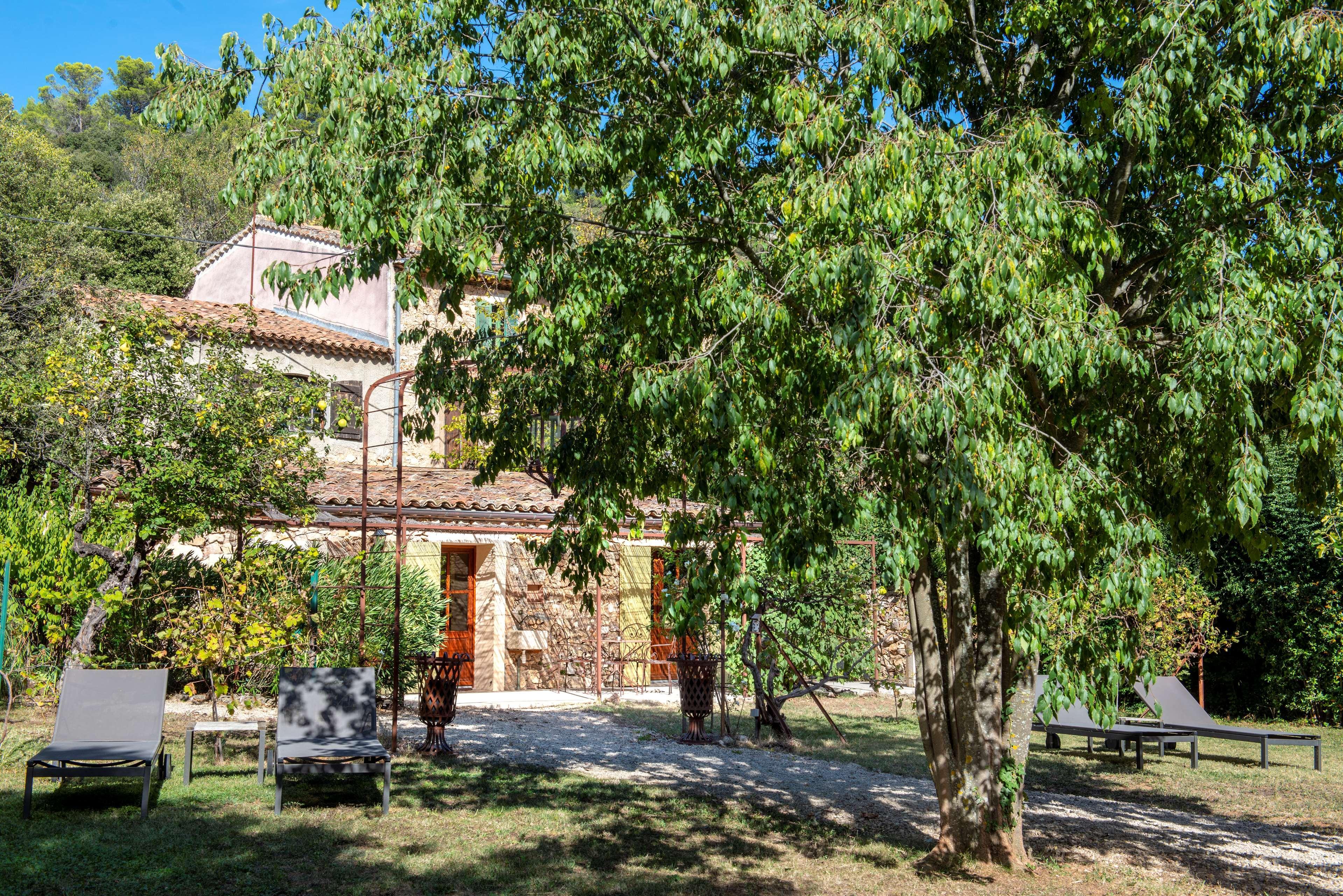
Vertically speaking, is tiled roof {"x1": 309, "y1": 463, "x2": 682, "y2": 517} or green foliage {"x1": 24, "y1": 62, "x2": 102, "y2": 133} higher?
green foliage {"x1": 24, "y1": 62, "x2": 102, "y2": 133}

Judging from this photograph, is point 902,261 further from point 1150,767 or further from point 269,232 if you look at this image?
point 269,232

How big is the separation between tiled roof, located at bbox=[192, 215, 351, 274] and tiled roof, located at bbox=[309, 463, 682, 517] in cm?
526

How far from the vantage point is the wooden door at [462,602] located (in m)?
15.8

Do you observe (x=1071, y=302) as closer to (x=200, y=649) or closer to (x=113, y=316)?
(x=200, y=649)

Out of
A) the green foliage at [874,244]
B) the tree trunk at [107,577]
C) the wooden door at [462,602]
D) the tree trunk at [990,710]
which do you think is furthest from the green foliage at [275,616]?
the tree trunk at [990,710]

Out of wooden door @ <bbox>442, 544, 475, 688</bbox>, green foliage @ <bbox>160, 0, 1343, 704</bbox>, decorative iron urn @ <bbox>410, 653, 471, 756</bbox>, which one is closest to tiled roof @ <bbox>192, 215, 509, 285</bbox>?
wooden door @ <bbox>442, 544, 475, 688</bbox>

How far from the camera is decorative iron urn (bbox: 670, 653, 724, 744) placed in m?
11.3

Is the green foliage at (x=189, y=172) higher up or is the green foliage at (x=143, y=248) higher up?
the green foliage at (x=189, y=172)

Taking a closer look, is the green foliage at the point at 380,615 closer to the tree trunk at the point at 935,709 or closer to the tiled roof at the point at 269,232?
the tree trunk at the point at 935,709

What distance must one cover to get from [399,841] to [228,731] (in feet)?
8.33

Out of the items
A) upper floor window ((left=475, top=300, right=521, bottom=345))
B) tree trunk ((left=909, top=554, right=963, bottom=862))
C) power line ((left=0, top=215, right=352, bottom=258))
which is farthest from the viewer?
power line ((left=0, top=215, right=352, bottom=258))

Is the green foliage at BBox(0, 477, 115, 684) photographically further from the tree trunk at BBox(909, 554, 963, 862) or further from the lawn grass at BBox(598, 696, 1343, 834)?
the tree trunk at BBox(909, 554, 963, 862)

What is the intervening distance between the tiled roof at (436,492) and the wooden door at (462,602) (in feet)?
3.00

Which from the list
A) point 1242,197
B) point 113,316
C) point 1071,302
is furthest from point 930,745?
point 113,316
